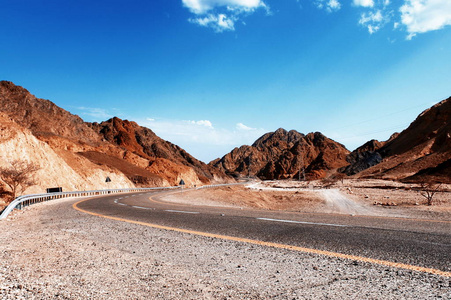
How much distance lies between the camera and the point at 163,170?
97688 millimetres

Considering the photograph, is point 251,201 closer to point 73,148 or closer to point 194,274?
point 194,274

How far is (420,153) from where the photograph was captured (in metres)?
78.8

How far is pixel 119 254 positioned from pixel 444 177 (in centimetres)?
5890

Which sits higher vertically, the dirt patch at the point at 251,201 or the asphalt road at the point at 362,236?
the asphalt road at the point at 362,236

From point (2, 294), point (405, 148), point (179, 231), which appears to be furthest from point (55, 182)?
point (405, 148)

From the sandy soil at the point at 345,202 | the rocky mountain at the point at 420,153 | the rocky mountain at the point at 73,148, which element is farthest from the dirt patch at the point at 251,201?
the rocky mountain at the point at 420,153

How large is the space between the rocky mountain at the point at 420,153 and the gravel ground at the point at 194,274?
2166 inches

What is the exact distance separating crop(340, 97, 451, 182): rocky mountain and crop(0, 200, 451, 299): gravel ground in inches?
2166

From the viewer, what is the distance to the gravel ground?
3115 mm

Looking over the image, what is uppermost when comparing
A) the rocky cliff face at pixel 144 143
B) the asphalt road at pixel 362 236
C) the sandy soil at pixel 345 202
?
the rocky cliff face at pixel 144 143

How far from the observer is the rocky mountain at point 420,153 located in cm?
5738

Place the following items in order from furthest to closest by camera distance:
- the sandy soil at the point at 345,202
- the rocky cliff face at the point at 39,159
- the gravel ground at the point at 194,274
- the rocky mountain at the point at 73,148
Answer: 1. the rocky mountain at the point at 73,148
2. the rocky cliff face at the point at 39,159
3. the sandy soil at the point at 345,202
4. the gravel ground at the point at 194,274

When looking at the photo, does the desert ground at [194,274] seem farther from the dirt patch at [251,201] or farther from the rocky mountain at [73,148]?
the rocky mountain at [73,148]

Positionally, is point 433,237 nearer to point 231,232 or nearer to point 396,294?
point 396,294
